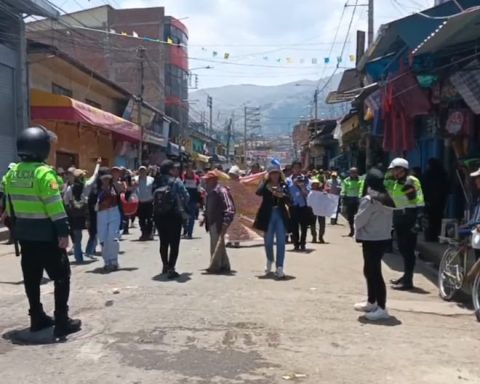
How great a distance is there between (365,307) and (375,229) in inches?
36.2

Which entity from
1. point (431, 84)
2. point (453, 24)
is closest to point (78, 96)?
point (431, 84)

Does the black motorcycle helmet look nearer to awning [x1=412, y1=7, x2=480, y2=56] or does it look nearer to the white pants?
the white pants

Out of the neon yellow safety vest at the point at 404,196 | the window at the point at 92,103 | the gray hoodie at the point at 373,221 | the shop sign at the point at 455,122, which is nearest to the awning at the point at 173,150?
the window at the point at 92,103

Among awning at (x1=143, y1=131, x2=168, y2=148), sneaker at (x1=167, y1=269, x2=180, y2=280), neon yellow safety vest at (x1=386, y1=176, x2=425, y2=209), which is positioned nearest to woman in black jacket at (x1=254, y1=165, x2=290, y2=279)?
sneaker at (x1=167, y1=269, x2=180, y2=280)

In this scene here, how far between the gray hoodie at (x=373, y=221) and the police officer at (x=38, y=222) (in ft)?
10.4

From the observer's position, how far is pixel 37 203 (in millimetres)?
6121

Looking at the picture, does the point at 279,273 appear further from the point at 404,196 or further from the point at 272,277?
the point at 404,196

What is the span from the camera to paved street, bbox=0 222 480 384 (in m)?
5.15

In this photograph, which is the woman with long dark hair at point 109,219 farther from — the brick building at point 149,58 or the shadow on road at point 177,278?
the brick building at point 149,58

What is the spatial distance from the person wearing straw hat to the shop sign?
4.52 meters

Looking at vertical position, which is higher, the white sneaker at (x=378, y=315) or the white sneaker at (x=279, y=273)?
the white sneaker at (x=279, y=273)

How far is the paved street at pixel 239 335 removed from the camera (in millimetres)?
5152

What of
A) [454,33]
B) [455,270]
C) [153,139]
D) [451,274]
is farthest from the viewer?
[153,139]

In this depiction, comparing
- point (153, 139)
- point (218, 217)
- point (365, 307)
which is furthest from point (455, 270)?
point (153, 139)
